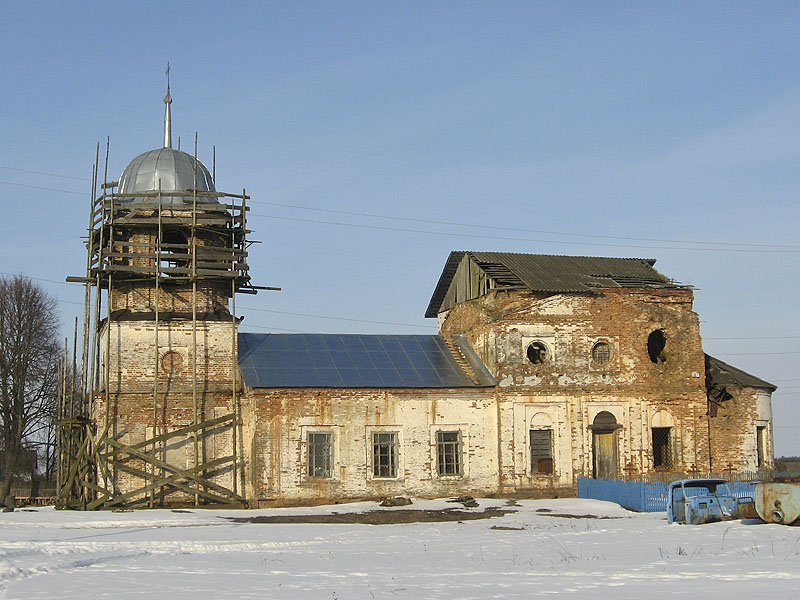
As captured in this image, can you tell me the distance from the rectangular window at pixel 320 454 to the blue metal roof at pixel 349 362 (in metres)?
1.43

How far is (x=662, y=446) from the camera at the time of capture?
98.3ft

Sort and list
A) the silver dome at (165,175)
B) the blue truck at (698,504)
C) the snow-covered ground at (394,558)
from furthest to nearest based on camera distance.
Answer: the silver dome at (165,175), the blue truck at (698,504), the snow-covered ground at (394,558)

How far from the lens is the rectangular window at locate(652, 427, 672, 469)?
29.8 meters

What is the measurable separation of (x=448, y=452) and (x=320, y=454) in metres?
3.75

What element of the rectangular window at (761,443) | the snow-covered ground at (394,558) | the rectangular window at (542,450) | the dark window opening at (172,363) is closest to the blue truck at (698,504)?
the snow-covered ground at (394,558)

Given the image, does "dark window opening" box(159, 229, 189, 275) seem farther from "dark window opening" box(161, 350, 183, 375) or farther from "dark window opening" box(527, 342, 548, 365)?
"dark window opening" box(527, 342, 548, 365)

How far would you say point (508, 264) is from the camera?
102ft

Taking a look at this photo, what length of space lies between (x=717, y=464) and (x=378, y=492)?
10846 millimetres

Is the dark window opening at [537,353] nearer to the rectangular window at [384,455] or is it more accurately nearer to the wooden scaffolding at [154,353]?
the rectangular window at [384,455]

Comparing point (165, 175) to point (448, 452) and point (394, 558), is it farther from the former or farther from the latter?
point (394, 558)

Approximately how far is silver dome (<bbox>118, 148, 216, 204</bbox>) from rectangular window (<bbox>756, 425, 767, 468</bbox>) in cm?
1886

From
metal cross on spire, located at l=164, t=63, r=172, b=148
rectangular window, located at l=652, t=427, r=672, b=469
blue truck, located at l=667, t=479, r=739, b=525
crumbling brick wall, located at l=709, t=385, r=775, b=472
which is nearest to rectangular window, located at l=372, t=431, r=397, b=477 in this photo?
rectangular window, located at l=652, t=427, r=672, b=469

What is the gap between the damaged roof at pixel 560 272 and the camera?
98.2 ft

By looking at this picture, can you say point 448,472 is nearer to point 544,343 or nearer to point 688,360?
point 544,343
